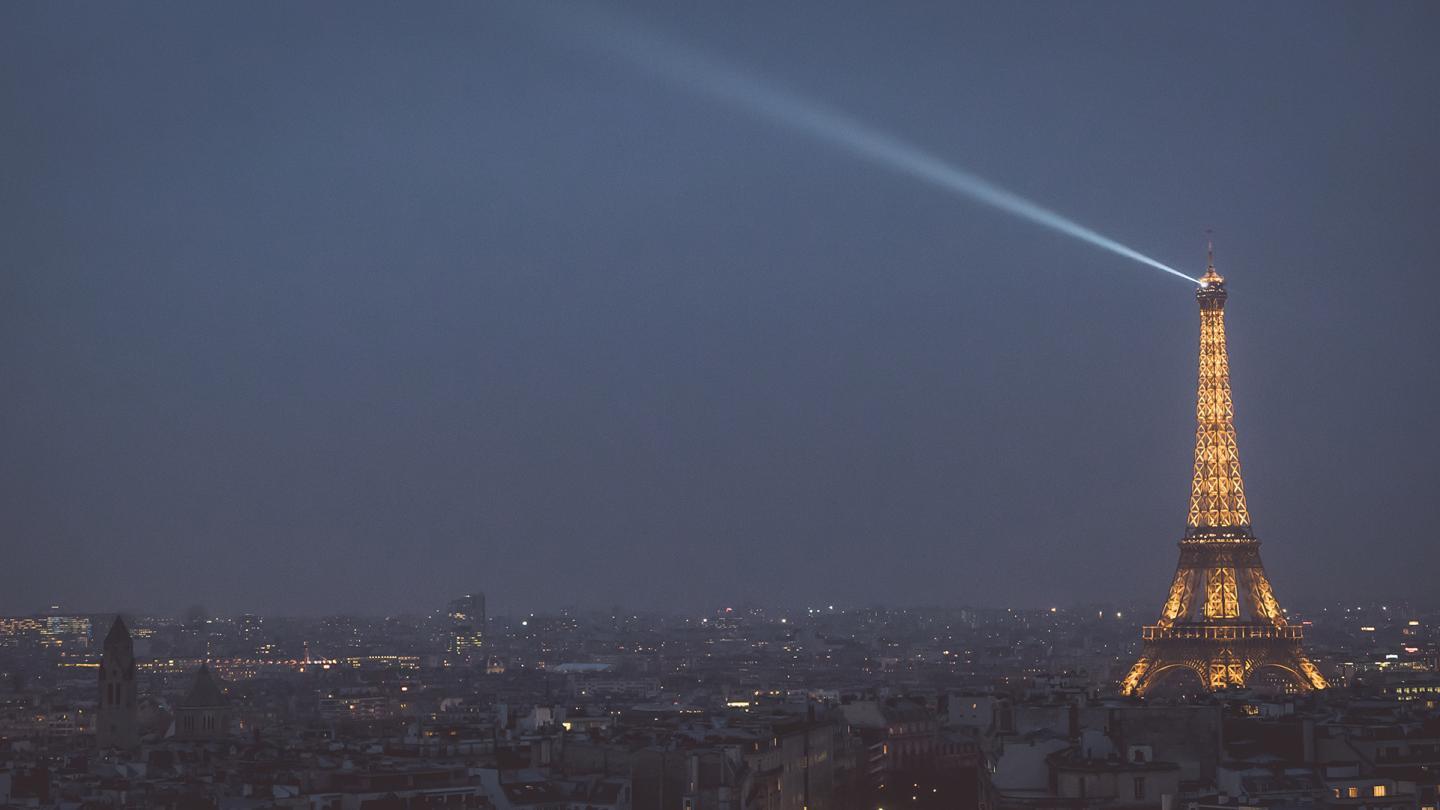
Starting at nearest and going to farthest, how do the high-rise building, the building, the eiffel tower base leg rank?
the high-rise building → the building → the eiffel tower base leg

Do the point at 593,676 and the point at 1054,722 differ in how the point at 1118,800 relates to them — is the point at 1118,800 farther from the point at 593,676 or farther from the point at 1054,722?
the point at 593,676

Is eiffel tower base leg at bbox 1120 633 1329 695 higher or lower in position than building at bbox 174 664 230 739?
higher

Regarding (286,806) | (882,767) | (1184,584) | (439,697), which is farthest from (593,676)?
(286,806)

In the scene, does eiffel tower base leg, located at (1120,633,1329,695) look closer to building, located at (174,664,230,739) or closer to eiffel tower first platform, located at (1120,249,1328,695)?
eiffel tower first platform, located at (1120,249,1328,695)

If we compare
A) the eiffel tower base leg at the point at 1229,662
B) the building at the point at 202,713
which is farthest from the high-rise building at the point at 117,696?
the eiffel tower base leg at the point at 1229,662

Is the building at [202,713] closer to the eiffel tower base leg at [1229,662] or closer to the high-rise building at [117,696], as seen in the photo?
the high-rise building at [117,696]

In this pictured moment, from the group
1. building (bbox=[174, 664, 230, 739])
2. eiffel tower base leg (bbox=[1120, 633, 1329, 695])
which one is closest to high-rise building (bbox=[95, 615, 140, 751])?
building (bbox=[174, 664, 230, 739])
